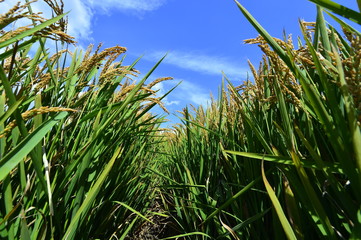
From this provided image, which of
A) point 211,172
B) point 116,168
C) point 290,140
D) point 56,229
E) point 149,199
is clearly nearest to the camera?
point 290,140

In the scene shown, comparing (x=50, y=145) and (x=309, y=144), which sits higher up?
(x=309, y=144)

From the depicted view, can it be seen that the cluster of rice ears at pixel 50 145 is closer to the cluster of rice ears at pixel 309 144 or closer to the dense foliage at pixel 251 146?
the dense foliage at pixel 251 146

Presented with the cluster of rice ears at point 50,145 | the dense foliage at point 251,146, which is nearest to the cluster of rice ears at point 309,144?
Result: the dense foliage at point 251,146

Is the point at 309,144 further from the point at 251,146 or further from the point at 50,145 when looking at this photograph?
the point at 50,145

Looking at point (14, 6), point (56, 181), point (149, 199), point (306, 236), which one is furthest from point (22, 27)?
point (149, 199)

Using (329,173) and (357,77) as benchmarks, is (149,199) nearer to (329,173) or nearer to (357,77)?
(329,173)

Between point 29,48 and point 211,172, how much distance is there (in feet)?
3.80

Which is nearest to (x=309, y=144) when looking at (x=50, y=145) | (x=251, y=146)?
(x=251, y=146)

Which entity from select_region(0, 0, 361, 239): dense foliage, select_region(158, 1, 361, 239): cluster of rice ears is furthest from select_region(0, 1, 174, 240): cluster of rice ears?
select_region(158, 1, 361, 239): cluster of rice ears

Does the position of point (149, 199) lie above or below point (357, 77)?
below

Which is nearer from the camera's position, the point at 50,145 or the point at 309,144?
the point at 309,144

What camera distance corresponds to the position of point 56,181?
3.09 ft

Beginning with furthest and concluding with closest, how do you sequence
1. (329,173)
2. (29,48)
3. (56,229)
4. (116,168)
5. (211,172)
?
(211,172), (116,168), (29,48), (56,229), (329,173)

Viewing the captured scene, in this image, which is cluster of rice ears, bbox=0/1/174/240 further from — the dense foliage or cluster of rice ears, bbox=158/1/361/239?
cluster of rice ears, bbox=158/1/361/239
